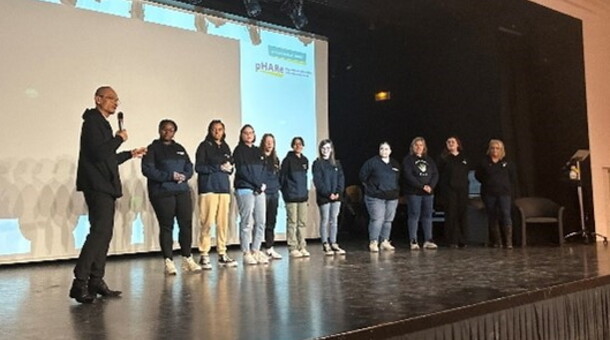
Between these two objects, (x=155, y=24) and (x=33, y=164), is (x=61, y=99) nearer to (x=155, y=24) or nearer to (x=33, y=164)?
(x=33, y=164)

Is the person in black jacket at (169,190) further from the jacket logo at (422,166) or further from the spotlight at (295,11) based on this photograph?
the spotlight at (295,11)

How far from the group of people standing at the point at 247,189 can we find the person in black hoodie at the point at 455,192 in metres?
0.01

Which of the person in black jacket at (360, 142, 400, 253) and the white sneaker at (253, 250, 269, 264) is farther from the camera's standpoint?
the person in black jacket at (360, 142, 400, 253)

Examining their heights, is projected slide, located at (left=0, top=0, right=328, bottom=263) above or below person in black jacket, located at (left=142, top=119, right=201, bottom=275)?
above

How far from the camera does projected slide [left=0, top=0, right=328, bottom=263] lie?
5.56 meters

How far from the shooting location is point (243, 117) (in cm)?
703

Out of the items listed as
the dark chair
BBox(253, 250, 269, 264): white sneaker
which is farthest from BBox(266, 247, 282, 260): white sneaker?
the dark chair

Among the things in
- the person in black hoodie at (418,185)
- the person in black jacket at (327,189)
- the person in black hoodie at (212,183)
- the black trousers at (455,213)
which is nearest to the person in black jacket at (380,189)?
the person in black hoodie at (418,185)

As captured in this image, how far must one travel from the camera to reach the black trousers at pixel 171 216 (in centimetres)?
438

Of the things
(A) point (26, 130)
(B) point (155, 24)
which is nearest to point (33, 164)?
(A) point (26, 130)

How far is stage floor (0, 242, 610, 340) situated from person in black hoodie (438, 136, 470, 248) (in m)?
1.01

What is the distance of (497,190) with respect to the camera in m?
6.59

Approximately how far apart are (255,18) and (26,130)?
2768 millimetres

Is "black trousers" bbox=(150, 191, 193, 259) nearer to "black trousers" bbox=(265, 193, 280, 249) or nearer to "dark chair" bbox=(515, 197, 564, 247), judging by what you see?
"black trousers" bbox=(265, 193, 280, 249)
